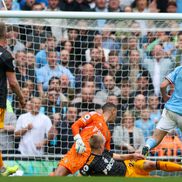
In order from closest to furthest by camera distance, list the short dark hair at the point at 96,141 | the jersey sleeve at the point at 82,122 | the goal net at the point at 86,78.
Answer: the short dark hair at the point at 96,141
the jersey sleeve at the point at 82,122
the goal net at the point at 86,78

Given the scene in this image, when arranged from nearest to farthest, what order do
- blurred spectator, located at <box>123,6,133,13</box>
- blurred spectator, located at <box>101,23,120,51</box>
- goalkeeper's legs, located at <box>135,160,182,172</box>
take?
goalkeeper's legs, located at <box>135,160,182,172</box>, blurred spectator, located at <box>101,23,120,51</box>, blurred spectator, located at <box>123,6,133,13</box>

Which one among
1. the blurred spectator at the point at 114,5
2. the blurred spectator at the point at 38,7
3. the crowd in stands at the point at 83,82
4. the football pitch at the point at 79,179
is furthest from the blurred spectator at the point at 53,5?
the football pitch at the point at 79,179

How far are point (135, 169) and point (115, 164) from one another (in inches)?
11.0

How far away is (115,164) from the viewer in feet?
33.2

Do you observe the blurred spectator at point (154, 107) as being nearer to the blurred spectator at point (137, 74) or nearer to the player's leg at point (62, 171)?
the blurred spectator at point (137, 74)

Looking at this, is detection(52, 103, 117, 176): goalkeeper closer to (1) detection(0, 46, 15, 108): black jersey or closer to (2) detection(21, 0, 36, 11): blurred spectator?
(1) detection(0, 46, 15, 108): black jersey

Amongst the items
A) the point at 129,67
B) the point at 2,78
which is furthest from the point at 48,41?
the point at 2,78

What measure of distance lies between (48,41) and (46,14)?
1.35 metres

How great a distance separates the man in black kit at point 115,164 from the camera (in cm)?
975

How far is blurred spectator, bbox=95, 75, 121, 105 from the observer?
1215 centimetres

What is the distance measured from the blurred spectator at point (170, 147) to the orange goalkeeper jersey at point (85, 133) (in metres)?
1.10

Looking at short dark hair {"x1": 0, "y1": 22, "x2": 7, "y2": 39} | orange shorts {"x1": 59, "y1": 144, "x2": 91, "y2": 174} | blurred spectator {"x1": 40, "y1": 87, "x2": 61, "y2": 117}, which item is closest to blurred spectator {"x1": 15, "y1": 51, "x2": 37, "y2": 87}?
blurred spectator {"x1": 40, "y1": 87, "x2": 61, "y2": 117}

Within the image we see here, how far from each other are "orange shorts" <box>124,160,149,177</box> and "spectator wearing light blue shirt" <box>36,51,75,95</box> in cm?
225

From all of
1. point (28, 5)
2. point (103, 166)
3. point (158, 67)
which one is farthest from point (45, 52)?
point (103, 166)
